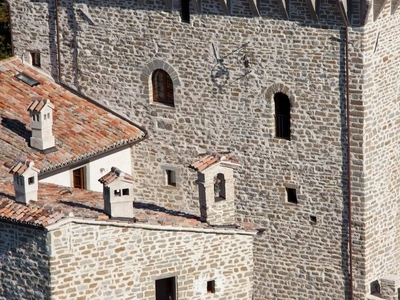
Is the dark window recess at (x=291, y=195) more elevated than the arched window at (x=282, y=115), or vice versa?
the arched window at (x=282, y=115)

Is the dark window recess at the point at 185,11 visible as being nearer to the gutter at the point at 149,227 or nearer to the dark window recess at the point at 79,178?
the dark window recess at the point at 79,178

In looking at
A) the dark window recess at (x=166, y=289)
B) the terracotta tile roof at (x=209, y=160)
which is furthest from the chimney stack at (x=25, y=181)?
the terracotta tile roof at (x=209, y=160)

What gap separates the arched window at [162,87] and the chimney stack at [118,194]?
519cm

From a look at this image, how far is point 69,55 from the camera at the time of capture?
135 ft

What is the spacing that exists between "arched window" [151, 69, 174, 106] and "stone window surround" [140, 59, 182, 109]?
102 mm

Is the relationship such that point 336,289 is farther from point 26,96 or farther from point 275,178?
point 26,96

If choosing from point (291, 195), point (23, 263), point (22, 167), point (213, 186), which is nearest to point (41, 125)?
point (22, 167)

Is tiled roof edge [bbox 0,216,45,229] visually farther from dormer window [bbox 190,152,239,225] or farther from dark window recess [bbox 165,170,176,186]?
dark window recess [bbox 165,170,176,186]

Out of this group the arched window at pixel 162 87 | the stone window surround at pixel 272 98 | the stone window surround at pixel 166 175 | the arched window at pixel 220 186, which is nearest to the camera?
the arched window at pixel 220 186

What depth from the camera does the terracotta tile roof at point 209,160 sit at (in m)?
35.9

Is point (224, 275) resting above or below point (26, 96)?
below

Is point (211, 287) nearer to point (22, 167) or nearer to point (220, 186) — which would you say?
point (220, 186)

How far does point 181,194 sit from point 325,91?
16.2ft

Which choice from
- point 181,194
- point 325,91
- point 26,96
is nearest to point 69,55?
point 26,96
